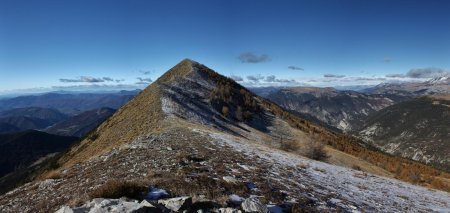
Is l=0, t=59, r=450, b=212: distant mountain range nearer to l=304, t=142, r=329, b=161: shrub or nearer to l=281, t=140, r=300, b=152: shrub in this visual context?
l=304, t=142, r=329, b=161: shrub

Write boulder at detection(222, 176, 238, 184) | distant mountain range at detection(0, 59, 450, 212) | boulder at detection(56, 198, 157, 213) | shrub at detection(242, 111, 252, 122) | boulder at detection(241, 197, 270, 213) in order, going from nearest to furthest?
boulder at detection(56, 198, 157, 213), boulder at detection(241, 197, 270, 213), distant mountain range at detection(0, 59, 450, 212), boulder at detection(222, 176, 238, 184), shrub at detection(242, 111, 252, 122)

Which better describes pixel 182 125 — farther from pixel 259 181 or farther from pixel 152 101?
pixel 259 181

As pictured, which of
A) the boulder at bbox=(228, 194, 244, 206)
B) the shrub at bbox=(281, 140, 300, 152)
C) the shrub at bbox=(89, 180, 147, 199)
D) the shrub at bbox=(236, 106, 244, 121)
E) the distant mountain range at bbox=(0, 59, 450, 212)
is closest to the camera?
the shrub at bbox=(89, 180, 147, 199)

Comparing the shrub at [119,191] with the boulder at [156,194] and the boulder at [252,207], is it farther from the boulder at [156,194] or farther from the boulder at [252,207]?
the boulder at [252,207]

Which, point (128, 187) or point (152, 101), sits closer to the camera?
point (128, 187)

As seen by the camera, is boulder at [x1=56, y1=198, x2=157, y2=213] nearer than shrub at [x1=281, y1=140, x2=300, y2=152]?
Yes

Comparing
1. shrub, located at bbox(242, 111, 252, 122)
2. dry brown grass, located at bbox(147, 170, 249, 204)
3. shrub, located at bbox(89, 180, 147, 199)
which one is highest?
shrub, located at bbox(89, 180, 147, 199)

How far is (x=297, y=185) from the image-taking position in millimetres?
19250

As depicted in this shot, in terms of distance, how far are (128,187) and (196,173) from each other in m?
5.33

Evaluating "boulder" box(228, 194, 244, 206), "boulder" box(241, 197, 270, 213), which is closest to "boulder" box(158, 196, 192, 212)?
"boulder" box(241, 197, 270, 213)

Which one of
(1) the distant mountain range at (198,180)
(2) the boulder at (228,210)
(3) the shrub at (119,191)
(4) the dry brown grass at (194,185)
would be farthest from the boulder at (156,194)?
(2) the boulder at (228,210)

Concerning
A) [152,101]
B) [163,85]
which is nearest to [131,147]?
[152,101]

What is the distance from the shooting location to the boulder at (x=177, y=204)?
10875 millimetres

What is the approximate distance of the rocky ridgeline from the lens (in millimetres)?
9938
